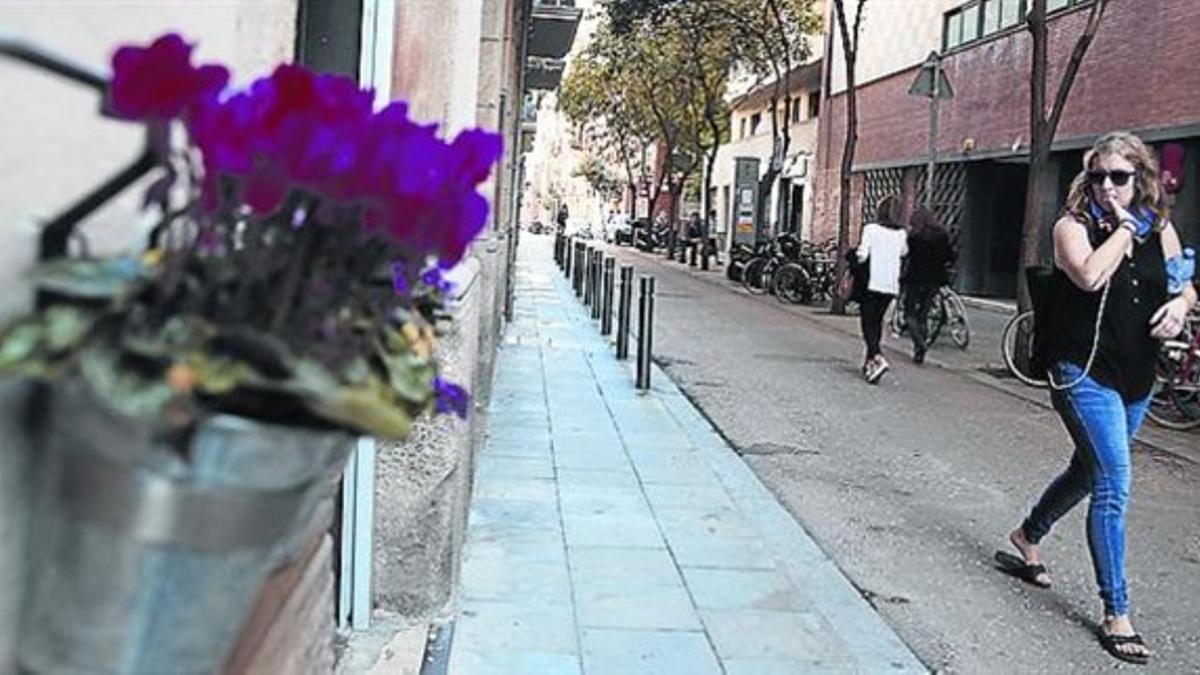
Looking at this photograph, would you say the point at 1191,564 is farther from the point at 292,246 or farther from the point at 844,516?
the point at 292,246

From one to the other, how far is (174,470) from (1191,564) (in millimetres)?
6214

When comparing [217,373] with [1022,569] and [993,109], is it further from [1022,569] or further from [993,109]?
[993,109]

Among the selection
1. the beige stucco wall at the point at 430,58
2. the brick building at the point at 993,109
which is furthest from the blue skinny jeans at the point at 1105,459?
the brick building at the point at 993,109

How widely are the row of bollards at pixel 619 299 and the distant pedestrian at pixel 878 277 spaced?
2.11 meters

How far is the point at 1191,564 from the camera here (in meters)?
6.24

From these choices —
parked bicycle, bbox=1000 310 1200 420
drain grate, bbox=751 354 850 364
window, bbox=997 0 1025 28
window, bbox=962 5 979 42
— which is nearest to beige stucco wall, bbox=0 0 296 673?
parked bicycle, bbox=1000 310 1200 420

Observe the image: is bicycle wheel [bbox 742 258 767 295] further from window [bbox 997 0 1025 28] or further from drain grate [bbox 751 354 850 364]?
drain grate [bbox 751 354 850 364]

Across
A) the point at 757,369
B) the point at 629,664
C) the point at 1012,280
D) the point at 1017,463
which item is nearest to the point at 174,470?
the point at 629,664

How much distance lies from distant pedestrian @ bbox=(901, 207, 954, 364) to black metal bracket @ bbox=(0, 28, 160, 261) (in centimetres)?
1352

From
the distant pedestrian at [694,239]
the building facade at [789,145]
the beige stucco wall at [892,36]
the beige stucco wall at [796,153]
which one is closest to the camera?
the beige stucco wall at [892,36]

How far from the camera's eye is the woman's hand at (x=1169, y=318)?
4742 millimetres

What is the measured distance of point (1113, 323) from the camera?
189 inches

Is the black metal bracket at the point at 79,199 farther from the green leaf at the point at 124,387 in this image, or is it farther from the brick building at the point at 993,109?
the brick building at the point at 993,109

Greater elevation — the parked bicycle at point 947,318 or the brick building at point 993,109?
the brick building at point 993,109
